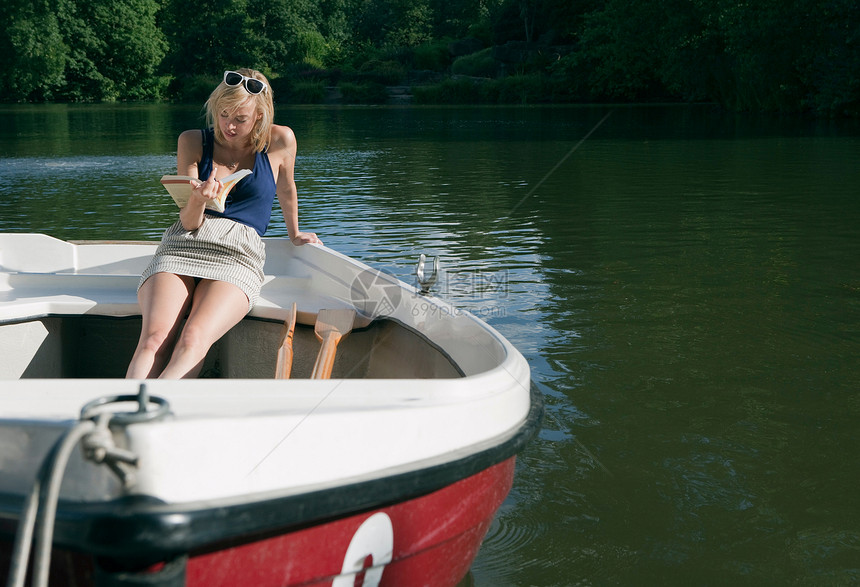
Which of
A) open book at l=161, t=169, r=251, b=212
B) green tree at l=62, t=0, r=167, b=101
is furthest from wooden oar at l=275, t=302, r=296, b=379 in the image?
green tree at l=62, t=0, r=167, b=101

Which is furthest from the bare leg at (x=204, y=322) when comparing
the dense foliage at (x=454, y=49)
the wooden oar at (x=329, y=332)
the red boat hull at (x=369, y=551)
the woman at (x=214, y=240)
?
the dense foliage at (x=454, y=49)

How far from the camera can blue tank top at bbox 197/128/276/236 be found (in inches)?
140

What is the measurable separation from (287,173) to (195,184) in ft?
2.35

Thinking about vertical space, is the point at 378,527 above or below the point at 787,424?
above

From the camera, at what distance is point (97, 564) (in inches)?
67.2

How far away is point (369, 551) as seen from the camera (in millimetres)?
2066

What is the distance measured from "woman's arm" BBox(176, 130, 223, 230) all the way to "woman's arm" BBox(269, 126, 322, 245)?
29cm

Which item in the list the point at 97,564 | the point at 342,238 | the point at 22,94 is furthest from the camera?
the point at 22,94

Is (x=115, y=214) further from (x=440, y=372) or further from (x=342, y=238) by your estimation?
(x=440, y=372)

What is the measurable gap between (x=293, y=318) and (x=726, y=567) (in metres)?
1.73

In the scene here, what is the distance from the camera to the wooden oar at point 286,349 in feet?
9.96

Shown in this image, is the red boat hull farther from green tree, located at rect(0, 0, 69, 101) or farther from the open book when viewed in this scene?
green tree, located at rect(0, 0, 69, 101)

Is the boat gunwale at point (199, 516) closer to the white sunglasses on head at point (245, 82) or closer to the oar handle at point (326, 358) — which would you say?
the oar handle at point (326, 358)

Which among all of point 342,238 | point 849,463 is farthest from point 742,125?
point 849,463
